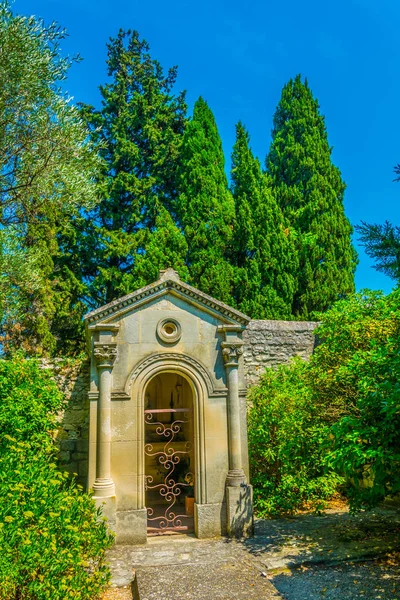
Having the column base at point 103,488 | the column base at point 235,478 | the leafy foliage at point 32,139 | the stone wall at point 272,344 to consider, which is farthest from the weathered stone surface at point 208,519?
the leafy foliage at point 32,139

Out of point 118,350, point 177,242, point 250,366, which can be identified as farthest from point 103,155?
point 118,350

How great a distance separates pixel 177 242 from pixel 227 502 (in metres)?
9.43

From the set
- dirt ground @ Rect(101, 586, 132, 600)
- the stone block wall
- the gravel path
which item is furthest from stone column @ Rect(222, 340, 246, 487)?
the stone block wall

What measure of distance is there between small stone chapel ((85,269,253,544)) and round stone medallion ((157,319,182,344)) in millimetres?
17

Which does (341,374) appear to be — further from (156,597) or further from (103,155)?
(103,155)

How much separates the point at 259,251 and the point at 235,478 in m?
9.06

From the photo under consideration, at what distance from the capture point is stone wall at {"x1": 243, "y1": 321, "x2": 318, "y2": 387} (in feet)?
36.5

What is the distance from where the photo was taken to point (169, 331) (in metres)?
7.78

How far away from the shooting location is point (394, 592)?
497 centimetres

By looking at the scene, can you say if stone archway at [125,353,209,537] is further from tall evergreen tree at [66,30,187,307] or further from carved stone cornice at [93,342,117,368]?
tall evergreen tree at [66,30,187,307]

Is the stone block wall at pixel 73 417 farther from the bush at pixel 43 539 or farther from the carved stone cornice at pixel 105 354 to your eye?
the bush at pixel 43 539

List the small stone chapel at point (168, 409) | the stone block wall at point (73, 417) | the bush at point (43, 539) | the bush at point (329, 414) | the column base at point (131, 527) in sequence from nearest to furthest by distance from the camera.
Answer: the bush at point (43, 539)
the bush at point (329, 414)
the column base at point (131, 527)
the small stone chapel at point (168, 409)
the stone block wall at point (73, 417)

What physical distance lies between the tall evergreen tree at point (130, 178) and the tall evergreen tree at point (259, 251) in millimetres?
2098

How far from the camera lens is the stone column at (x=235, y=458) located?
7.20 meters
